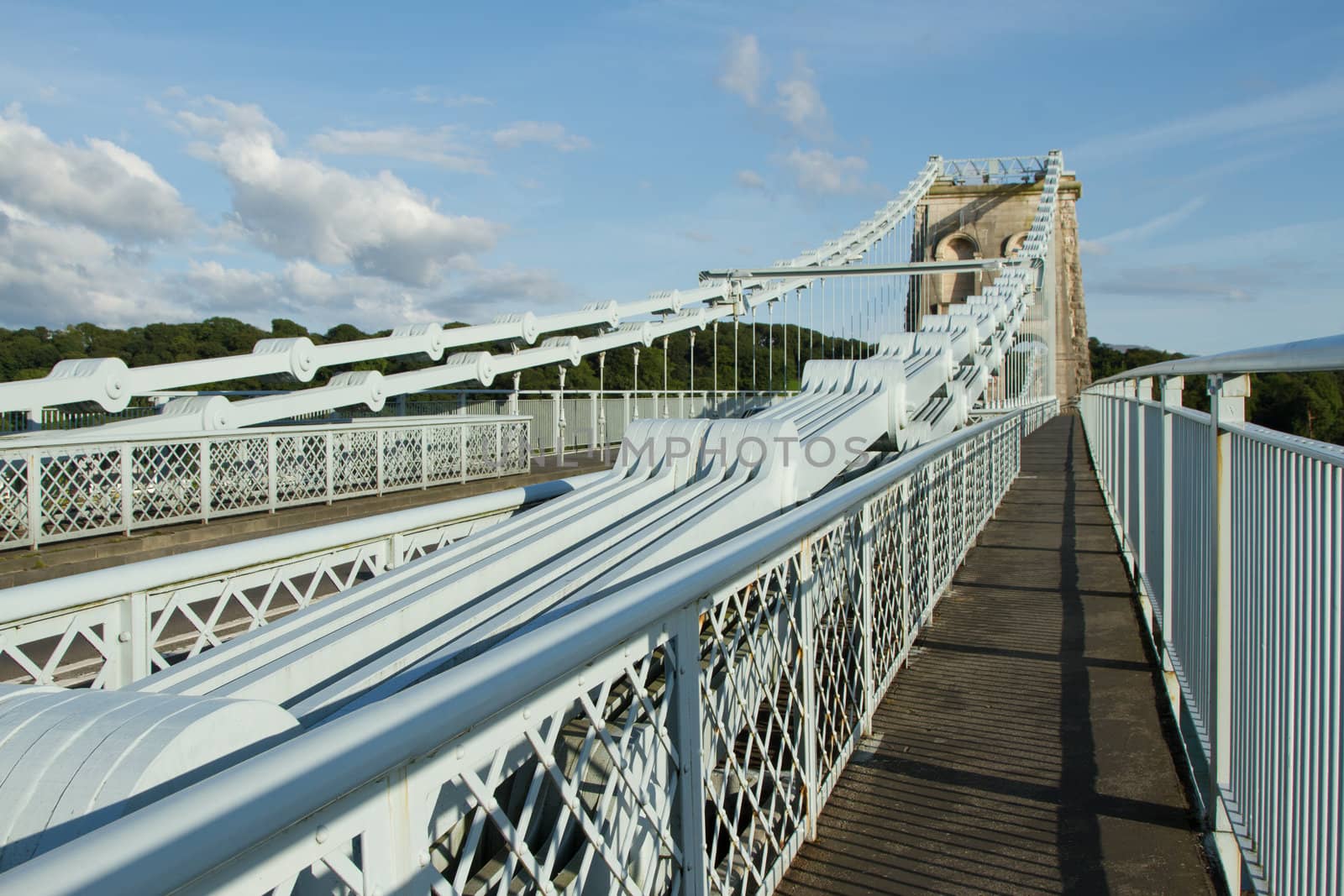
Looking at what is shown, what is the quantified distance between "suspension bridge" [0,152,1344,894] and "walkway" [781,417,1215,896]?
2cm

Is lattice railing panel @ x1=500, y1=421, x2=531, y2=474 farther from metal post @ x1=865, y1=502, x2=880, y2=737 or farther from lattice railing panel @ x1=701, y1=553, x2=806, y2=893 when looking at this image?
lattice railing panel @ x1=701, y1=553, x2=806, y2=893

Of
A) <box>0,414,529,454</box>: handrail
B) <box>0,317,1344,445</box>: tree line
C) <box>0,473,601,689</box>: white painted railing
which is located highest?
<box>0,317,1344,445</box>: tree line

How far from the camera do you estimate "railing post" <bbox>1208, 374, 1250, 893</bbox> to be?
2568mm

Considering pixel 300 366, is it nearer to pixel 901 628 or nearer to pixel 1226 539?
pixel 901 628

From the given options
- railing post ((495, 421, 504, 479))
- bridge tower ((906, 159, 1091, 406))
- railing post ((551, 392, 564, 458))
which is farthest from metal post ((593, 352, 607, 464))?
bridge tower ((906, 159, 1091, 406))

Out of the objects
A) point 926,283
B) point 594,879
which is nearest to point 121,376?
point 594,879

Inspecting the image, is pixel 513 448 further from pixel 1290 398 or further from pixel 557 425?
pixel 1290 398

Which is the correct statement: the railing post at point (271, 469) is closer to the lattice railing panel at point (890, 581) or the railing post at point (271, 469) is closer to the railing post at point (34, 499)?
the railing post at point (34, 499)

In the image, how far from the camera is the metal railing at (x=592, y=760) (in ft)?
2.77

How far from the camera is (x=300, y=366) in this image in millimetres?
13125

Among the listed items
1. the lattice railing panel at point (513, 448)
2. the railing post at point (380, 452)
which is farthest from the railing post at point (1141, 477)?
the lattice railing panel at point (513, 448)

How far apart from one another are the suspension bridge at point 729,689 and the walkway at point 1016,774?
0.02 metres

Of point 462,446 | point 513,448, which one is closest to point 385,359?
point 513,448

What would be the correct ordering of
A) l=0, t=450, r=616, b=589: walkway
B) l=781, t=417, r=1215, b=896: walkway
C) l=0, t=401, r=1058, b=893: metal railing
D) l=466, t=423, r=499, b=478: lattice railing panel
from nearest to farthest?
l=0, t=401, r=1058, b=893: metal railing → l=781, t=417, r=1215, b=896: walkway → l=0, t=450, r=616, b=589: walkway → l=466, t=423, r=499, b=478: lattice railing panel
